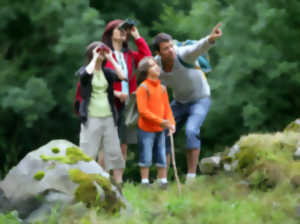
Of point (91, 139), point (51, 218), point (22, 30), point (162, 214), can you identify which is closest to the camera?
point (51, 218)

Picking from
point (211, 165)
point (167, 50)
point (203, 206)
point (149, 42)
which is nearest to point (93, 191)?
point (203, 206)

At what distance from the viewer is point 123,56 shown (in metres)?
6.66

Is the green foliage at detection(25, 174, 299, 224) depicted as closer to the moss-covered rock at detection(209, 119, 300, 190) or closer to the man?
the moss-covered rock at detection(209, 119, 300, 190)

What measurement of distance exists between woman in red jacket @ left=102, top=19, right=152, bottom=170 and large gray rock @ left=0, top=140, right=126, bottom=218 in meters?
1.80

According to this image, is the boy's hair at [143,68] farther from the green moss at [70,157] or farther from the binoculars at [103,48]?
the green moss at [70,157]

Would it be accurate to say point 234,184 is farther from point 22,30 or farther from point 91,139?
point 22,30

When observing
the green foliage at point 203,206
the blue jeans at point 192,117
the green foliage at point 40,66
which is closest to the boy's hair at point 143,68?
the blue jeans at point 192,117

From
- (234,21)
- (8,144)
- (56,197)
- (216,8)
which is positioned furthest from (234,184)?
(8,144)

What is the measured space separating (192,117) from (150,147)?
0.76 m

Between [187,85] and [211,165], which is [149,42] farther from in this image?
[211,165]

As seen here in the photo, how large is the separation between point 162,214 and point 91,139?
1.55 m

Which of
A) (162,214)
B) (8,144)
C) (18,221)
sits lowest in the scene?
(8,144)

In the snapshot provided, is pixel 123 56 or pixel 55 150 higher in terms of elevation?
pixel 123 56

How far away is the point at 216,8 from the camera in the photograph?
949 centimetres
